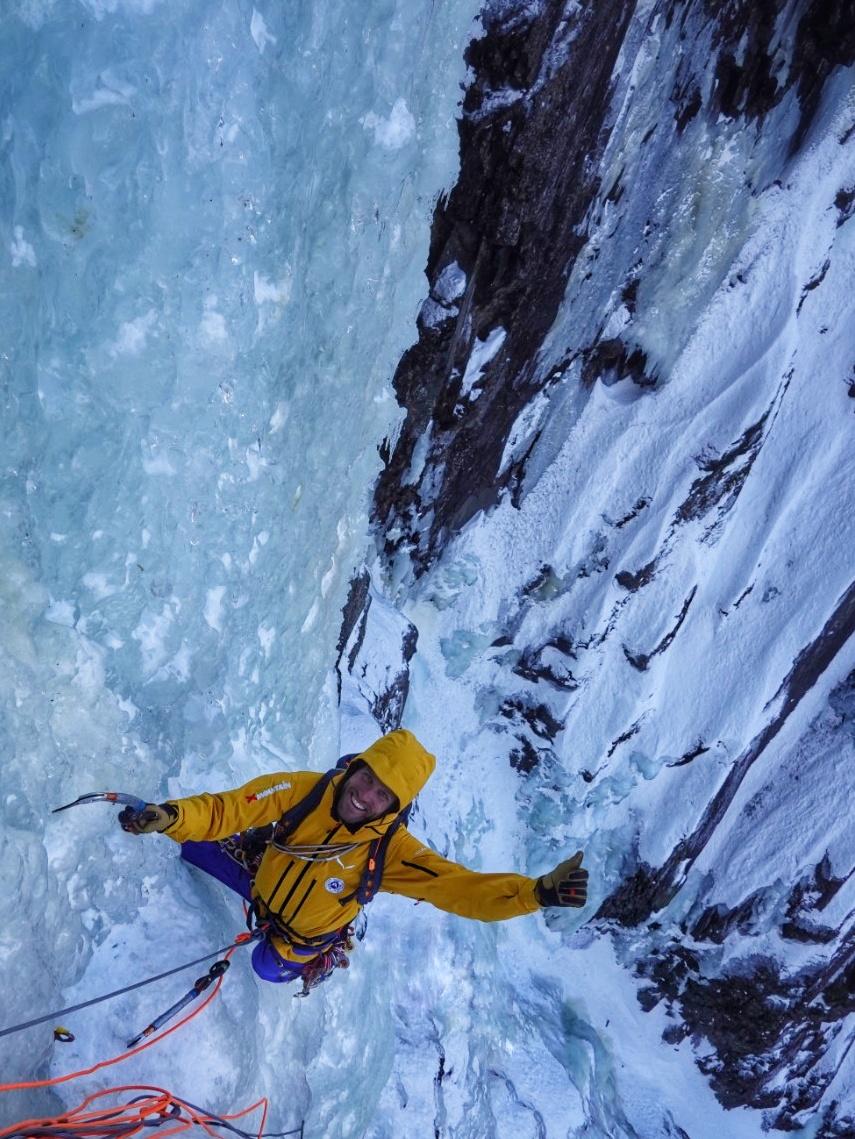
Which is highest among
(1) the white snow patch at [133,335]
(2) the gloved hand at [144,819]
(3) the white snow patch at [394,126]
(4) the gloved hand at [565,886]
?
(3) the white snow patch at [394,126]

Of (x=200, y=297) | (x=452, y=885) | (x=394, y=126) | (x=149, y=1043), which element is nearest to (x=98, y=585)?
(x=200, y=297)

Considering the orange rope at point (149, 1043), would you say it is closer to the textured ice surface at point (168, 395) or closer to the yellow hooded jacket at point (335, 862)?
the textured ice surface at point (168, 395)

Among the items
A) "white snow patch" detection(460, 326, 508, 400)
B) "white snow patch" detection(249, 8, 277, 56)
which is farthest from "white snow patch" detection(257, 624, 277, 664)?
"white snow patch" detection(460, 326, 508, 400)

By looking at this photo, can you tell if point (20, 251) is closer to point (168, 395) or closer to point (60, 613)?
point (168, 395)

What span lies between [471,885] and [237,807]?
1.01 m

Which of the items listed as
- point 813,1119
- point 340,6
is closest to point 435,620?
point 340,6

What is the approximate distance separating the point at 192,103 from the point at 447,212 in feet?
9.89

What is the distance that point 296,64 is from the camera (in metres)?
2.86

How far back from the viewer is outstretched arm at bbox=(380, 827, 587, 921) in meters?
2.86

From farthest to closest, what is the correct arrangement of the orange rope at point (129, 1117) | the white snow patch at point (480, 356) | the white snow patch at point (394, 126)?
the white snow patch at point (480, 356) < the white snow patch at point (394, 126) < the orange rope at point (129, 1117)

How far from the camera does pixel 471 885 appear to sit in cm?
319

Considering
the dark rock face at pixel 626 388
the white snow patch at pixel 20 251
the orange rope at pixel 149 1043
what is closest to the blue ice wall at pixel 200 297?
the white snow patch at pixel 20 251

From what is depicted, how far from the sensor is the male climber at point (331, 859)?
300cm

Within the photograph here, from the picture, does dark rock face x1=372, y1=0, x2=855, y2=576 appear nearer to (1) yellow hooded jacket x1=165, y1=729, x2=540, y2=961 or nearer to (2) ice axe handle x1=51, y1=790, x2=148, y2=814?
(1) yellow hooded jacket x1=165, y1=729, x2=540, y2=961
